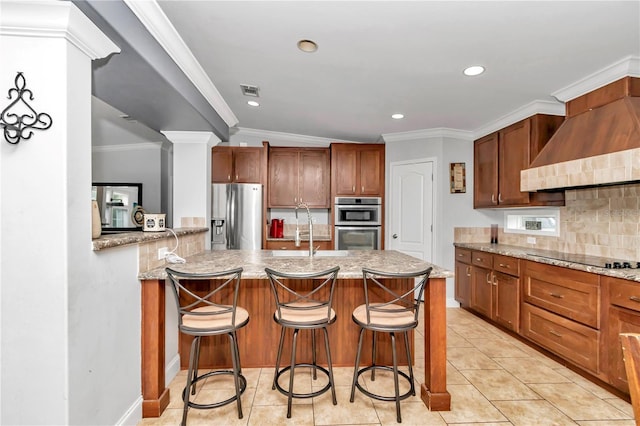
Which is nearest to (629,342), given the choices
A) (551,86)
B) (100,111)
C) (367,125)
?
(551,86)

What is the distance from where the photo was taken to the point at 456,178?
4.23 meters

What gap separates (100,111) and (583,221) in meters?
5.44

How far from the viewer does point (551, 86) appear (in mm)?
2760

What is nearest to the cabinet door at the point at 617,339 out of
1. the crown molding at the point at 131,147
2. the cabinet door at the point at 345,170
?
the cabinet door at the point at 345,170

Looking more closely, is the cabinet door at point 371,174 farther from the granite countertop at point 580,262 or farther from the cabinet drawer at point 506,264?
the cabinet drawer at point 506,264

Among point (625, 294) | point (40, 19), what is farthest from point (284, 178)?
point (625, 294)

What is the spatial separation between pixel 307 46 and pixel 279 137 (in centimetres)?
295

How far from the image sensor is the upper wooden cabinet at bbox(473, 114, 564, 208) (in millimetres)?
3182

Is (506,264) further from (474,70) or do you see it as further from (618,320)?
(474,70)

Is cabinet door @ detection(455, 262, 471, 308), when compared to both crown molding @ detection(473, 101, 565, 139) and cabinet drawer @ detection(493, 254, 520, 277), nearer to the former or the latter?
cabinet drawer @ detection(493, 254, 520, 277)

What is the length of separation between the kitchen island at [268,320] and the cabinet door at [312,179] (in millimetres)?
2081

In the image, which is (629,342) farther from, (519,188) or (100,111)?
(100,111)

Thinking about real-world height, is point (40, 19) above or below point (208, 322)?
above

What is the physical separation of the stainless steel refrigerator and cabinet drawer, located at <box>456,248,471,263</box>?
2.71 metres
